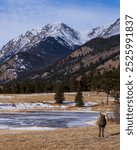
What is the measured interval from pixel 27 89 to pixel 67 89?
555 inches

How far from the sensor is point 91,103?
99875 mm

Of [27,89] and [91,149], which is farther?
[27,89]

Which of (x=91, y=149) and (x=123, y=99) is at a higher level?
(x=123, y=99)

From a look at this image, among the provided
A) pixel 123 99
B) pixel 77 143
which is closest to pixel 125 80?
pixel 123 99

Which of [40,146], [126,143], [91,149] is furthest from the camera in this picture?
[40,146]

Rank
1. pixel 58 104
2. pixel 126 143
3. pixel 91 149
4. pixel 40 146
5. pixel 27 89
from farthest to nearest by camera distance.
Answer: pixel 27 89 < pixel 58 104 < pixel 40 146 < pixel 91 149 < pixel 126 143

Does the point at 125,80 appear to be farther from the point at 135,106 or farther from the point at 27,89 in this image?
the point at 27,89

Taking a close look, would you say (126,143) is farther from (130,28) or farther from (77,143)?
(77,143)

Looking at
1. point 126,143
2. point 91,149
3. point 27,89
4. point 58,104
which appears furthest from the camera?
point 27,89

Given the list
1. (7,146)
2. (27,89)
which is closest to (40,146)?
(7,146)

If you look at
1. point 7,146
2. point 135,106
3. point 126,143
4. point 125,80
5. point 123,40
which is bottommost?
point 7,146

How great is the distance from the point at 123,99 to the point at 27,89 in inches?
5433

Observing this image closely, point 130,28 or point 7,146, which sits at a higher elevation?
point 130,28

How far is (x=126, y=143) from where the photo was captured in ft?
11.4
